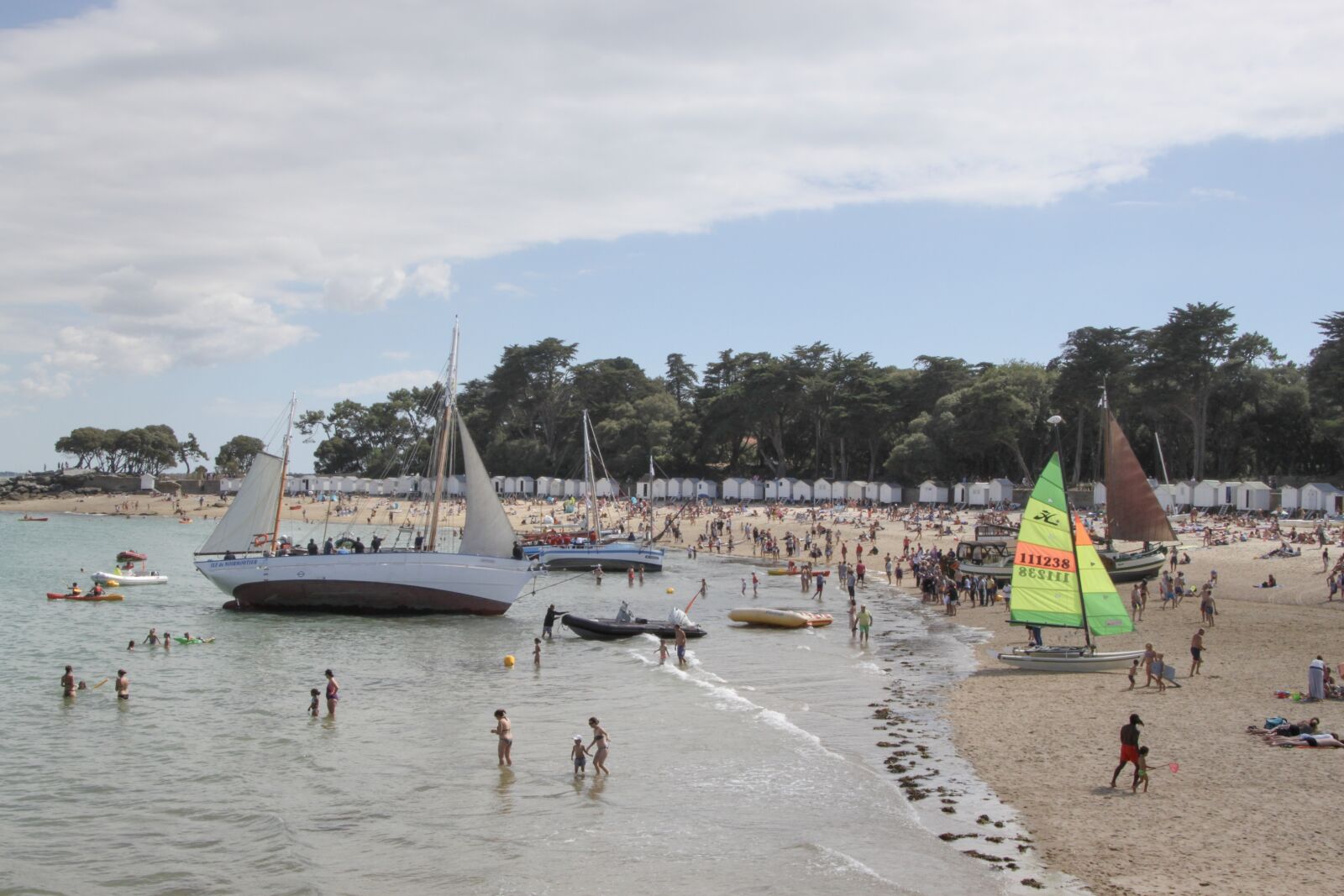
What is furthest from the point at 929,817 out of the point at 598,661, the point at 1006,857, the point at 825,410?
the point at 825,410

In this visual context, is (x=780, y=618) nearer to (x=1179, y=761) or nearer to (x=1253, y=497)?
(x=1179, y=761)

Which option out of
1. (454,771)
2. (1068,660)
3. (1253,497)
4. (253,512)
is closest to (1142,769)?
(1068,660)

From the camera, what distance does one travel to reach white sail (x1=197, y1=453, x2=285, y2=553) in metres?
41.9

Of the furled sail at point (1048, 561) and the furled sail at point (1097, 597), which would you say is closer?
the furled sail at point (1048, 561)

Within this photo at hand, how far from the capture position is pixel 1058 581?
2688cm

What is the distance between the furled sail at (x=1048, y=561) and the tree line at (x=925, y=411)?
37.6 metres

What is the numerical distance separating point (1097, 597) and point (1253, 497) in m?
49.4

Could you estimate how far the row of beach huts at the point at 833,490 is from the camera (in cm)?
6806

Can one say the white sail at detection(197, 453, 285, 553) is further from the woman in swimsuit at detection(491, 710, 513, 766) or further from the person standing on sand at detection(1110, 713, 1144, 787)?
the person standing on sand at detection(1110, 713, 1144, 787)

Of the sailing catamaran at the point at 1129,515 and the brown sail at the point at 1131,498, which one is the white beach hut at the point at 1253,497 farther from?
the brown sail at the point at 1131,498

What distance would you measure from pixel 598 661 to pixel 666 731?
9.22 m

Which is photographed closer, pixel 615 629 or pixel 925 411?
pixel 615 629

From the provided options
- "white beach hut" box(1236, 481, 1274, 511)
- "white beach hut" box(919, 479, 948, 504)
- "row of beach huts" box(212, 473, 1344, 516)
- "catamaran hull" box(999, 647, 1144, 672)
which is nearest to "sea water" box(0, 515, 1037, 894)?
"catamaran hull" box(999, 647, 1144, 672)

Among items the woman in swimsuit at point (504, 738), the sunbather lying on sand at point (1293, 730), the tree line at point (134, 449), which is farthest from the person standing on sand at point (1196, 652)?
the tree line at point (134, 449)
